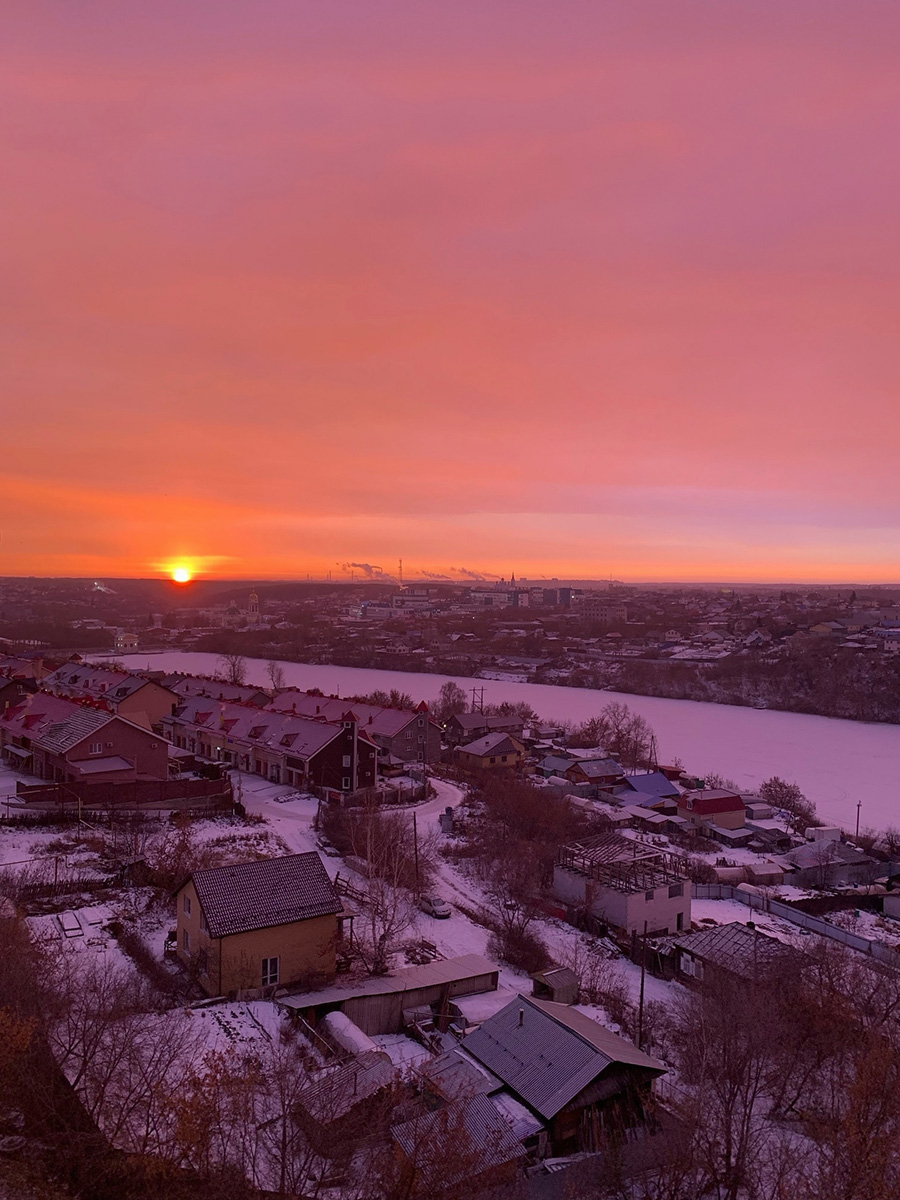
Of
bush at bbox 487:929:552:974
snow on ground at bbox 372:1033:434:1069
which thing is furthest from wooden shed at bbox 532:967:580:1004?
snow on ground at bbox 372:1033:434:1069

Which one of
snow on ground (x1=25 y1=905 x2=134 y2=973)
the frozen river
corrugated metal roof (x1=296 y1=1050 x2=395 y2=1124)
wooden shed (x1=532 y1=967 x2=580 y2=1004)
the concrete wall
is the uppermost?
corrugated metal roof (x1=296 y1=1050 x2=395 y2=1124)

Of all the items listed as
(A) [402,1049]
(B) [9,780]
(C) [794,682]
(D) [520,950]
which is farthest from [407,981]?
(C) [794,682]

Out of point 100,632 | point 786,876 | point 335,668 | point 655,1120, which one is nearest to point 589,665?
point 335,668

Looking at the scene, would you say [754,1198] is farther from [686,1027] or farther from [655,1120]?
[686,1027]

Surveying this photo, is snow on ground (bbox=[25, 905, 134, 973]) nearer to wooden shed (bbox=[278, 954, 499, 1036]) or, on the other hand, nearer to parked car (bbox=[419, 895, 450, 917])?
wooden shed (bbox=[278, 954, 499, 1036])

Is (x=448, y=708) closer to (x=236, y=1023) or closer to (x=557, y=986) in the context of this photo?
(x=557, y=986)
